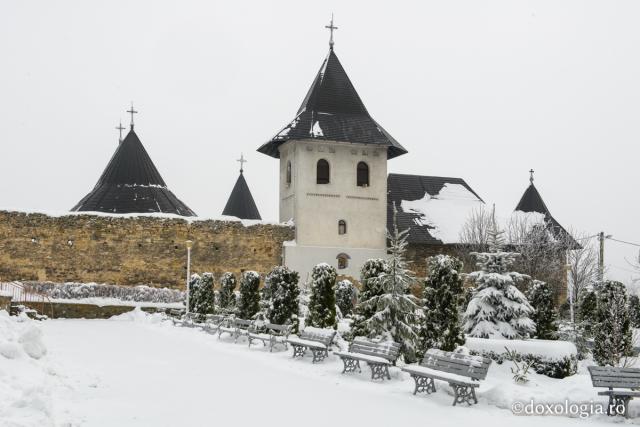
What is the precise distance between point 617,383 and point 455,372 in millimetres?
2222

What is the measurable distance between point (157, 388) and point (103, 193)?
26.6m

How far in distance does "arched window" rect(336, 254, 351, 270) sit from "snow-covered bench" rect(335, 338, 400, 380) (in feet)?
64.1

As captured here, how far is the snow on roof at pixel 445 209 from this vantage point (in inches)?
1339

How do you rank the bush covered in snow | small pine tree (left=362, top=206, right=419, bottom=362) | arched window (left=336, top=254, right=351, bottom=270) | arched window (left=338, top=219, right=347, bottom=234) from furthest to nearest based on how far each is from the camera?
arched window (left=338, top=219, right=347, bottom=234) → arched window (left=336, top=254, right=351, bottom=270) → the bush covered in snow → small pine tree (left=362, top=206, right=419, bottom=362)

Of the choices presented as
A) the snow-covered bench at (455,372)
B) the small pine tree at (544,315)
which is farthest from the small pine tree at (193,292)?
the snow-covered bench at (455,372)

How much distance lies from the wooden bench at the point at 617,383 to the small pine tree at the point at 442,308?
4.33 meters

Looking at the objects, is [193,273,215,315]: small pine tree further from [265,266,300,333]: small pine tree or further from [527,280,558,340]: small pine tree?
[527,280,558,340]: small pine tree

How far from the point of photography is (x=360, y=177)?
33.0 m

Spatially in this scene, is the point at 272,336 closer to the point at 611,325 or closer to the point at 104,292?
the point at 611,325

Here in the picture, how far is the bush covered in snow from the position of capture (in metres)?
28.4

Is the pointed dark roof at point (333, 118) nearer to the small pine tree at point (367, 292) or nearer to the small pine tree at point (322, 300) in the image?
the small pine tree at point (322, 300)

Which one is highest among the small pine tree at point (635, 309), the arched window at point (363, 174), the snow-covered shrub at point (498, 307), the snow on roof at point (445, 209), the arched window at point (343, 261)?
the arched window at point (363, 174)

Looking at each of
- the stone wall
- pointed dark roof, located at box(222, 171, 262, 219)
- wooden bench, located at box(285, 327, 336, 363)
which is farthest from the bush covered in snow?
pointed dark roof, located at box(222, 171, 262, 219)

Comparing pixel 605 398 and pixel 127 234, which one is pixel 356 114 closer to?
pixel 127 234
